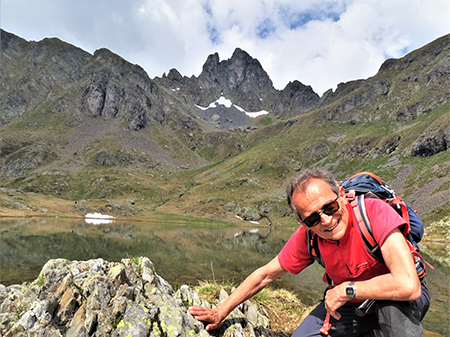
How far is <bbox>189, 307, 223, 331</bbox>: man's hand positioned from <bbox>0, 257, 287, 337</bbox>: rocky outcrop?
0.33 ft

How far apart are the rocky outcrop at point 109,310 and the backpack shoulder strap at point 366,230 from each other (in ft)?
11.8

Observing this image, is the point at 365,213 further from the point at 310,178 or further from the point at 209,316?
the point at 209,316

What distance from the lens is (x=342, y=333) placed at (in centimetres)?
404

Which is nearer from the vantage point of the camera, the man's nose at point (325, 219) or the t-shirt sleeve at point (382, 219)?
the t-shirt sleeve at point (382, 219)

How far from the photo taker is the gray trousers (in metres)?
3.24

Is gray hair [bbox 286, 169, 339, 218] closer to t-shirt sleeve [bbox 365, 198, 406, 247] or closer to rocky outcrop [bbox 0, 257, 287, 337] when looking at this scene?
t-shirt sleeve [bbox 365, 198, 406, 247]

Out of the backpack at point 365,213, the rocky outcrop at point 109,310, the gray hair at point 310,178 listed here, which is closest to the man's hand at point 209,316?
the rocky outcrop at point 109,310

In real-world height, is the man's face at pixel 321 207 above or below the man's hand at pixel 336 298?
above

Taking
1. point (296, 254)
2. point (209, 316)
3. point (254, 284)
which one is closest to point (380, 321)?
point (296, 254)

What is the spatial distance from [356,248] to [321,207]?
2.61ft

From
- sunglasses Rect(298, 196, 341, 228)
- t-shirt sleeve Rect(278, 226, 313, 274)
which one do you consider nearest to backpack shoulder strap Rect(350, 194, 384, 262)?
sunglasses Rect(298, 196, 341, 228)

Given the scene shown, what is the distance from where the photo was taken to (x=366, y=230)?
3.36m

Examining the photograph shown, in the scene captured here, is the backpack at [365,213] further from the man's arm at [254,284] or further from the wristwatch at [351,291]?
the man's arm at [254,284]

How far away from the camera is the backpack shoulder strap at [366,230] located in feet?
10.8
